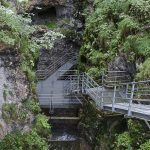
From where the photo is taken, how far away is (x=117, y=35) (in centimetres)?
1606

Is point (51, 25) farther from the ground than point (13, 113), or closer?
farther from the ground

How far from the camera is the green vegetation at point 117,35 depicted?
14.3 m

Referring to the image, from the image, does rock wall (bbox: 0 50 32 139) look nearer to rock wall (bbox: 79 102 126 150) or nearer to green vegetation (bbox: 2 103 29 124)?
green vegetation (bbox: 2 103 29 124)

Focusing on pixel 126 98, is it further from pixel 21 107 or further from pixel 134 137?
pixel 21 107

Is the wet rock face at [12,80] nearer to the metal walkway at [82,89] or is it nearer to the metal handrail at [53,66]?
the metal walkway at [82,89]

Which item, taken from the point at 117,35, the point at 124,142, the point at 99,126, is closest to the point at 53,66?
the point at 117,35

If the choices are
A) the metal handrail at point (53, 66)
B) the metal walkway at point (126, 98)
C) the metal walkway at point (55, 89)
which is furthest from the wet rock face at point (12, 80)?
the metal handrail at point (53, 66)

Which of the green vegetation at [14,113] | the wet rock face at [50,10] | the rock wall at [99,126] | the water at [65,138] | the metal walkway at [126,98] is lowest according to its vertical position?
the water at [65,138]

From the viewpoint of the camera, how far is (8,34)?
12383mm

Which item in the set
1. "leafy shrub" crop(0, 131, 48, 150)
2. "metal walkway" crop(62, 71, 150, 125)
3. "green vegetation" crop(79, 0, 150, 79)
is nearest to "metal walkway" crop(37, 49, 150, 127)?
"metal walkway" crop(62, 71, 150, 125)

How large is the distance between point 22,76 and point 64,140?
263 inches

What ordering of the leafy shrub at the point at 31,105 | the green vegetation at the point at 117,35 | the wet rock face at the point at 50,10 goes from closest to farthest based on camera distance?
the leafy shrub at the point at 31,105 → the green vegetation at the point at 117,35 → the wet rock face at the point at 50,10

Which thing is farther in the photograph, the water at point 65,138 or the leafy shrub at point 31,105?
the water at point 65,138

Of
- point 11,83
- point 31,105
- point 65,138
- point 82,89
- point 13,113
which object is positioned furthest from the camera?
point 65,138
